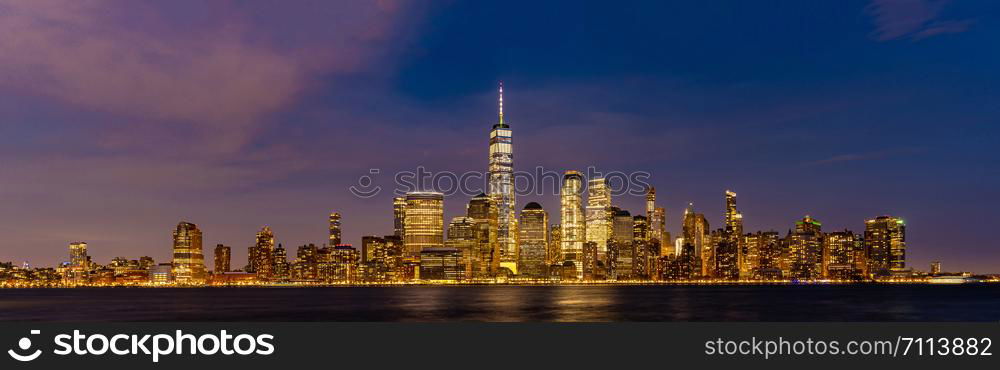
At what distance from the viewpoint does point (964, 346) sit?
30453 mm

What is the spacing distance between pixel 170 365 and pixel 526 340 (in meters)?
13.6

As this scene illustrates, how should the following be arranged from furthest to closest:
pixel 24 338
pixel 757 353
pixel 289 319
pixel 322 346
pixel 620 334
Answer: pixel 289 319
pixel 620 334
pixel 322 346
pixel 24 338
pixel 757 353

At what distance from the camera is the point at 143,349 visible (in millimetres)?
31016

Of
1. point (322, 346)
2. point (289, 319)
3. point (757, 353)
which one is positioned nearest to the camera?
point (757, 353)

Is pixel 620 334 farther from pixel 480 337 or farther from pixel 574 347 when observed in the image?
pixel 480 337

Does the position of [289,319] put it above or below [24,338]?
below

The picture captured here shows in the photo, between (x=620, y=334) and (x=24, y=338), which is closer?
(x=24, y=338)

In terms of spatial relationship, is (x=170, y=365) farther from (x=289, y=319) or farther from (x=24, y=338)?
(x=289, y=319)

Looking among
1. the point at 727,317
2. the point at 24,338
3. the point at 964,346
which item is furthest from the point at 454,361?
the point at 727,317

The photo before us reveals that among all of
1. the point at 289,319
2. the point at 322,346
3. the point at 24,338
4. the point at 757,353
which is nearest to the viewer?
the point at 757,353

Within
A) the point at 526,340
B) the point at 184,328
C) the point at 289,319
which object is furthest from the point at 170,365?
the point at 289,319

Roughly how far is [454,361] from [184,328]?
9588mm

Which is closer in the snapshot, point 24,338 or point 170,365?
point 170,365

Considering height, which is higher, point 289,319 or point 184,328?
point 184,328
